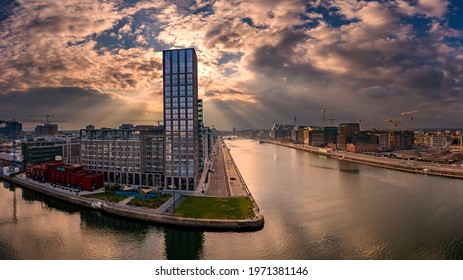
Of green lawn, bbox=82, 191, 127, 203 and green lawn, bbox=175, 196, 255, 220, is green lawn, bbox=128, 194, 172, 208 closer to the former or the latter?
green lawn, bbox=82, 191, 127, 203

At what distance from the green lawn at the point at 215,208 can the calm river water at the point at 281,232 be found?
87.8 inches

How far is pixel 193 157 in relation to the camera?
1484 inches

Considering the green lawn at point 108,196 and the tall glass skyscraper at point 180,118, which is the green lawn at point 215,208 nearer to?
the tall glass skyscraper at point 180,118

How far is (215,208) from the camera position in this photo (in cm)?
2942

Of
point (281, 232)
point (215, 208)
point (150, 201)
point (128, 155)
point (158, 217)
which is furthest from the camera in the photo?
point (128, 155)

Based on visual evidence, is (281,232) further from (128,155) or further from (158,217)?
(128,155)

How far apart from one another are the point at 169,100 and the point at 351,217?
1069 inches

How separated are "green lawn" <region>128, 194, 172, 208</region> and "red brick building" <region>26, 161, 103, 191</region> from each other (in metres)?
9.39

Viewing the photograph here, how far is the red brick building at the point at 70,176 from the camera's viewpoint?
125 ft

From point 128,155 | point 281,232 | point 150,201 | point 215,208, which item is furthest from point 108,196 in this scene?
point 281,232

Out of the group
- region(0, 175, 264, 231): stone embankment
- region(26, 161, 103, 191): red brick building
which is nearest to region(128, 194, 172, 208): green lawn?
region(0, 175, 264, 231): stone embankment

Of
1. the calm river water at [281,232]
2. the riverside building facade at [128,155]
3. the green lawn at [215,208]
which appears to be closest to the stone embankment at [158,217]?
the calm river water at [281,232]

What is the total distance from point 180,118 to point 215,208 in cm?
1432
